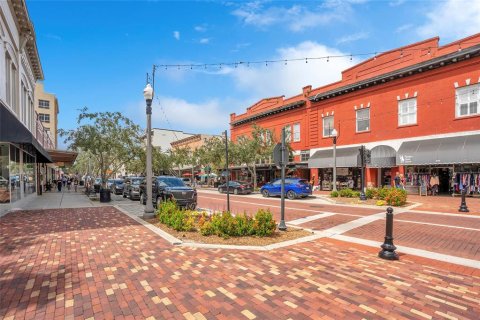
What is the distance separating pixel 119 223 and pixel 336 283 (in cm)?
777

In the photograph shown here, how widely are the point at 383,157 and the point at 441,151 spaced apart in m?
4.06

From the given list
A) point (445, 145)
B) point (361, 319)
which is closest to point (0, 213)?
point (361, 319)

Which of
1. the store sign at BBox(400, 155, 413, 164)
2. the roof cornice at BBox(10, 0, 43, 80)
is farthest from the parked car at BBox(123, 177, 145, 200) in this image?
the store sign at BBox(400, 155, 413, 164)

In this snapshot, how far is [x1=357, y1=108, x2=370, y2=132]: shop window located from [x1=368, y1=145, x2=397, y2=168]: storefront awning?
8.03 feet

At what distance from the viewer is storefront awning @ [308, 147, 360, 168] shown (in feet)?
76.0

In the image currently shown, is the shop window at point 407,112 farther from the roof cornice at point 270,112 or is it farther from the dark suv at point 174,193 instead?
the dark suv at point 174,193

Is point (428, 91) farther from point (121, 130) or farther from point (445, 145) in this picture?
point (121, 130)

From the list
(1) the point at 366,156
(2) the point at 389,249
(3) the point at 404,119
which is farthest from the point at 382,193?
(2) the point at 389,249

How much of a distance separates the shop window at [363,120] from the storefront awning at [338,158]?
74.9 inches

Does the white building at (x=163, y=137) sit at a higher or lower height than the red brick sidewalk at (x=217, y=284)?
higher

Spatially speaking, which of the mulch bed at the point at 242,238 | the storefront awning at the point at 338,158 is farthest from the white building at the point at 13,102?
the storefront awning at the point at 338,158

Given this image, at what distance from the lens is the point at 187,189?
13.9m

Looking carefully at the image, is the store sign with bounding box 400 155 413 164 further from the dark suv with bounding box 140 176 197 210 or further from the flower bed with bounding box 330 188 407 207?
the dark suv with bounding box 140 176 197 210

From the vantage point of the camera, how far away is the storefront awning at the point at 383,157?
21.2m
